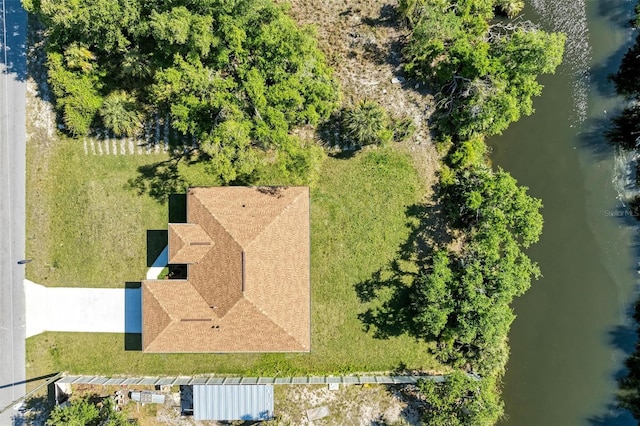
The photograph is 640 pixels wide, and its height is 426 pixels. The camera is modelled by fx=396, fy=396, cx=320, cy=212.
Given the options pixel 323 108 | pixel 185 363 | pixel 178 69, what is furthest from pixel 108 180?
pixel 323 108

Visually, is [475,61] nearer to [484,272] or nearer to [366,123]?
[366,123]

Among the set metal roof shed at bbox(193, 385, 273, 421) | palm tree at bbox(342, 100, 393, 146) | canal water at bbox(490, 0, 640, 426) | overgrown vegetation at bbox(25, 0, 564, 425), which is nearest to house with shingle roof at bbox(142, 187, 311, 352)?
overgrown vegetation at bbox(25, 0, 564, 425)

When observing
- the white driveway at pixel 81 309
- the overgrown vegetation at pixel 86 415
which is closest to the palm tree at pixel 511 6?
the white driveway at pixel 81 309

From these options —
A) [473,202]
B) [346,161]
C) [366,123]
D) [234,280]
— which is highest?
[366,123]

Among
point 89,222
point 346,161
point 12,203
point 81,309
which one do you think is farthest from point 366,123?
point 12,203

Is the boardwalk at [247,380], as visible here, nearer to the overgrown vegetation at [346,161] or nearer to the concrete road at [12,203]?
the overgrown vegetation at [346,161]

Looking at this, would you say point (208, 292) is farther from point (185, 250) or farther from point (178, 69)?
point (178, 69)
